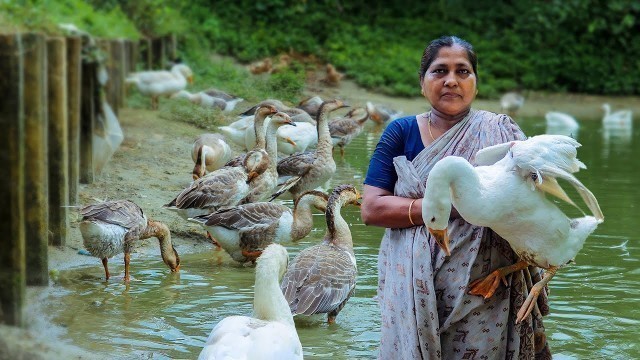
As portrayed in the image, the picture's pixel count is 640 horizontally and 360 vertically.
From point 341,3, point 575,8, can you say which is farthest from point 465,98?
point 341,3

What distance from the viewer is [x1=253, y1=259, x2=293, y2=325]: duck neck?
5270mm

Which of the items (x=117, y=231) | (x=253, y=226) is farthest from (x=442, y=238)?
(x=253, y=226)

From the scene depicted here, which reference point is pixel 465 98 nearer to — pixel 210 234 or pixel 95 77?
pixel 210 234

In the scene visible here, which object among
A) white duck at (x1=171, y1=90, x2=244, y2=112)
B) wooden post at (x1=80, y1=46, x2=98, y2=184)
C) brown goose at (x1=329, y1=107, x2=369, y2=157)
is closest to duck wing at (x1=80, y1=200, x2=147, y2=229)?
wooden post at (x1=80, y1=46, x2=98, y2=184)

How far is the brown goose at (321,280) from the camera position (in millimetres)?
7070

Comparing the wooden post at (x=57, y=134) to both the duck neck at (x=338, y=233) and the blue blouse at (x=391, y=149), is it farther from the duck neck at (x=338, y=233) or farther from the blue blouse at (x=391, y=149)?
the blue blouse at (x=391, y=149)

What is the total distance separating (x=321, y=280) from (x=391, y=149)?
261 centimetres

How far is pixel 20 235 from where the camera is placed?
19.3 ft

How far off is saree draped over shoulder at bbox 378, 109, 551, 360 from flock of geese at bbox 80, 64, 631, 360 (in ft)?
0.32

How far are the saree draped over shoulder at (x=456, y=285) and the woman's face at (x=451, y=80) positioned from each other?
0.09m

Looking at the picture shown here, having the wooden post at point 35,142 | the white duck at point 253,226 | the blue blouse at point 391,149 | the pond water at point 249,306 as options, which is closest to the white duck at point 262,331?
the blue blouse at point 391,149

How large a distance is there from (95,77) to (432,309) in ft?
21.6

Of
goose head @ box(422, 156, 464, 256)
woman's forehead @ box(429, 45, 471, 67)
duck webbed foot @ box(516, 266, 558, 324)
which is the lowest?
duck webbed foot @ box(516, 266, 558, 324)

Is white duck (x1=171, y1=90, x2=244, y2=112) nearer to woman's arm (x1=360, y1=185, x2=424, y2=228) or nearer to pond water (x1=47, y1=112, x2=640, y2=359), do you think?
pond water (x1=47, y1=112, x2=640, y2=359)
